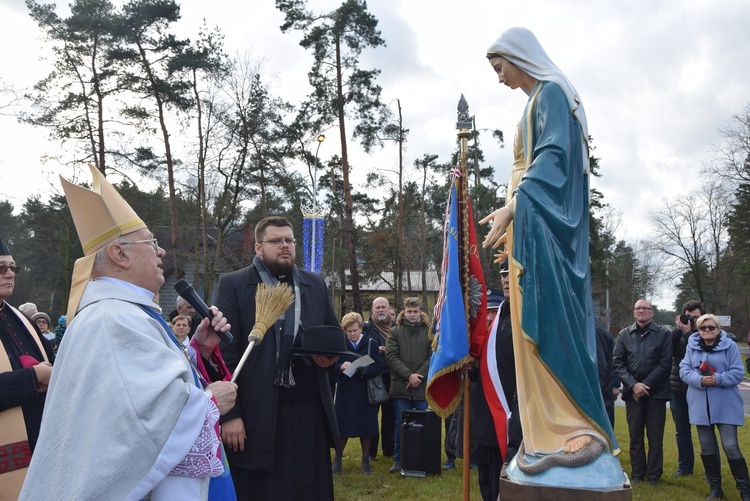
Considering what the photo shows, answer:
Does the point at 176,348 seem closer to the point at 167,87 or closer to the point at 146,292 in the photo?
the point at 146,292

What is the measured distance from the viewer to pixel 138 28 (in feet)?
70.2

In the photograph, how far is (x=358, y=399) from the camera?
862 centimetres

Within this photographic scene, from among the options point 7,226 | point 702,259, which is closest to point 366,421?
point 7,226

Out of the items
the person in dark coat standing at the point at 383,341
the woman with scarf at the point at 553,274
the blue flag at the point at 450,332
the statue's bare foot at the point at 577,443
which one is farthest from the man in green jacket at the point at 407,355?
the statue's bare foot at the point at 577,443

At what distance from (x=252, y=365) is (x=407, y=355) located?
15.6ft

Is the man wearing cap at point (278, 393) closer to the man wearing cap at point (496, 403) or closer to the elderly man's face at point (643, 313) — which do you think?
the man wearing cap at point (496, 403)

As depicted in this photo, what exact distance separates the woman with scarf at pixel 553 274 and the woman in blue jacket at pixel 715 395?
13.9 ft

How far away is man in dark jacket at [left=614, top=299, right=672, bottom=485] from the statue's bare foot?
4.95m

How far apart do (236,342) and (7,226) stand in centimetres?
3910

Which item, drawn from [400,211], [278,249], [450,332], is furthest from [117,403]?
[400,211]

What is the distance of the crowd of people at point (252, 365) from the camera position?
2268 mm

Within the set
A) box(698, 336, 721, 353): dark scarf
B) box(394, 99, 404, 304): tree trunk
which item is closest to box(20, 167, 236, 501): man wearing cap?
box(698, 336, 721, 353): dark scarf

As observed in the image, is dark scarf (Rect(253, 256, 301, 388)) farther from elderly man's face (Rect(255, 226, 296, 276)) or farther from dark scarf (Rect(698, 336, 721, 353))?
dark scarf (Rect(698, 336, 721, 353))

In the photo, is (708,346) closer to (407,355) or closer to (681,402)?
(681,402)
